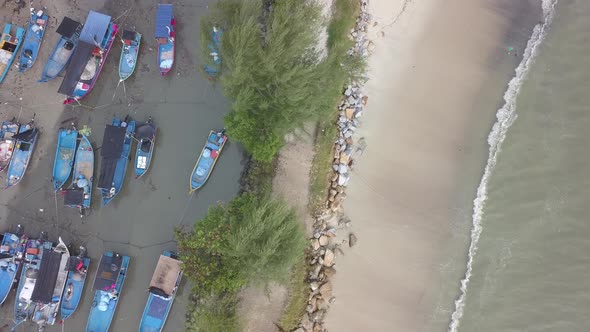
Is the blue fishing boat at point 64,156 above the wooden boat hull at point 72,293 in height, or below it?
above

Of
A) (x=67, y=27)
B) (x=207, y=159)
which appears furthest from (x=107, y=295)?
(x=67, y=27)

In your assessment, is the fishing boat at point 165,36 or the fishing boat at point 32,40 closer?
the fishing boat at point 165,36

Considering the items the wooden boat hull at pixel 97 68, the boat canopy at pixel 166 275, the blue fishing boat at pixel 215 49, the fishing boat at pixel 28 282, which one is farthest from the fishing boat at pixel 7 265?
the blue fishing boat at pixel 215 49

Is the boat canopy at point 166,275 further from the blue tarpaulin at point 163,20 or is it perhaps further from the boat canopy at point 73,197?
the blue tarpaulin at point 163,20

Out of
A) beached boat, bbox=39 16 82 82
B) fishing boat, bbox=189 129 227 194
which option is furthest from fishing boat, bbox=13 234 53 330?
beached boat, bbox=39 16 82 82

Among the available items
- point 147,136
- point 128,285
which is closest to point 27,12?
point 147,136

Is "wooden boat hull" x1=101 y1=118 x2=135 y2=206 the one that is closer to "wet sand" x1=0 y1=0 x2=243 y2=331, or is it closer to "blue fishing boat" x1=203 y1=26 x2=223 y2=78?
"wet sand" x1=0 y1=0 x2=243 y2=331
